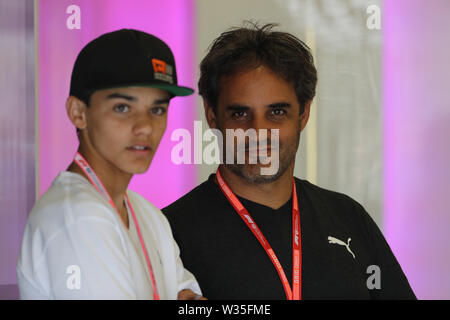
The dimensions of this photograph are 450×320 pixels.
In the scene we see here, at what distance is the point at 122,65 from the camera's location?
4.83ft

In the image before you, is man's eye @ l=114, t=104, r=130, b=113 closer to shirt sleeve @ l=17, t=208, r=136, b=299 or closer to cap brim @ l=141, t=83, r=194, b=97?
cap brim @ l=141, t=83, r=194, b=97

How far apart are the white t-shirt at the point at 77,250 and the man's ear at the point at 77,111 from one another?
0.15 metres

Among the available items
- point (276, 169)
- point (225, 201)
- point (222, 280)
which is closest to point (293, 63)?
point (276, 169)

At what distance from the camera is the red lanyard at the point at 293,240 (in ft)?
6.55

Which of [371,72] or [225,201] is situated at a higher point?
[371,72]

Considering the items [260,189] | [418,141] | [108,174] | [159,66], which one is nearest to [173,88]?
[159,66]

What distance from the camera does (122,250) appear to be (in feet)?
4.65

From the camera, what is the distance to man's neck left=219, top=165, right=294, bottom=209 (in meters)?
2.17

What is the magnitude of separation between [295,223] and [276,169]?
22 centimetres

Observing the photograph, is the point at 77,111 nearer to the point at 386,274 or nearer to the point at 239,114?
the point at 239,114

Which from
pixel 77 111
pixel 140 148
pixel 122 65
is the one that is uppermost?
pixel 122 65

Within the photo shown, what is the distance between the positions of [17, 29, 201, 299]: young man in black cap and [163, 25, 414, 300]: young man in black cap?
36 cm

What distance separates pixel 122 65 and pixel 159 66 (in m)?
0.10

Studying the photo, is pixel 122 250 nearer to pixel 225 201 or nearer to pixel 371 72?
pixel 225 201
